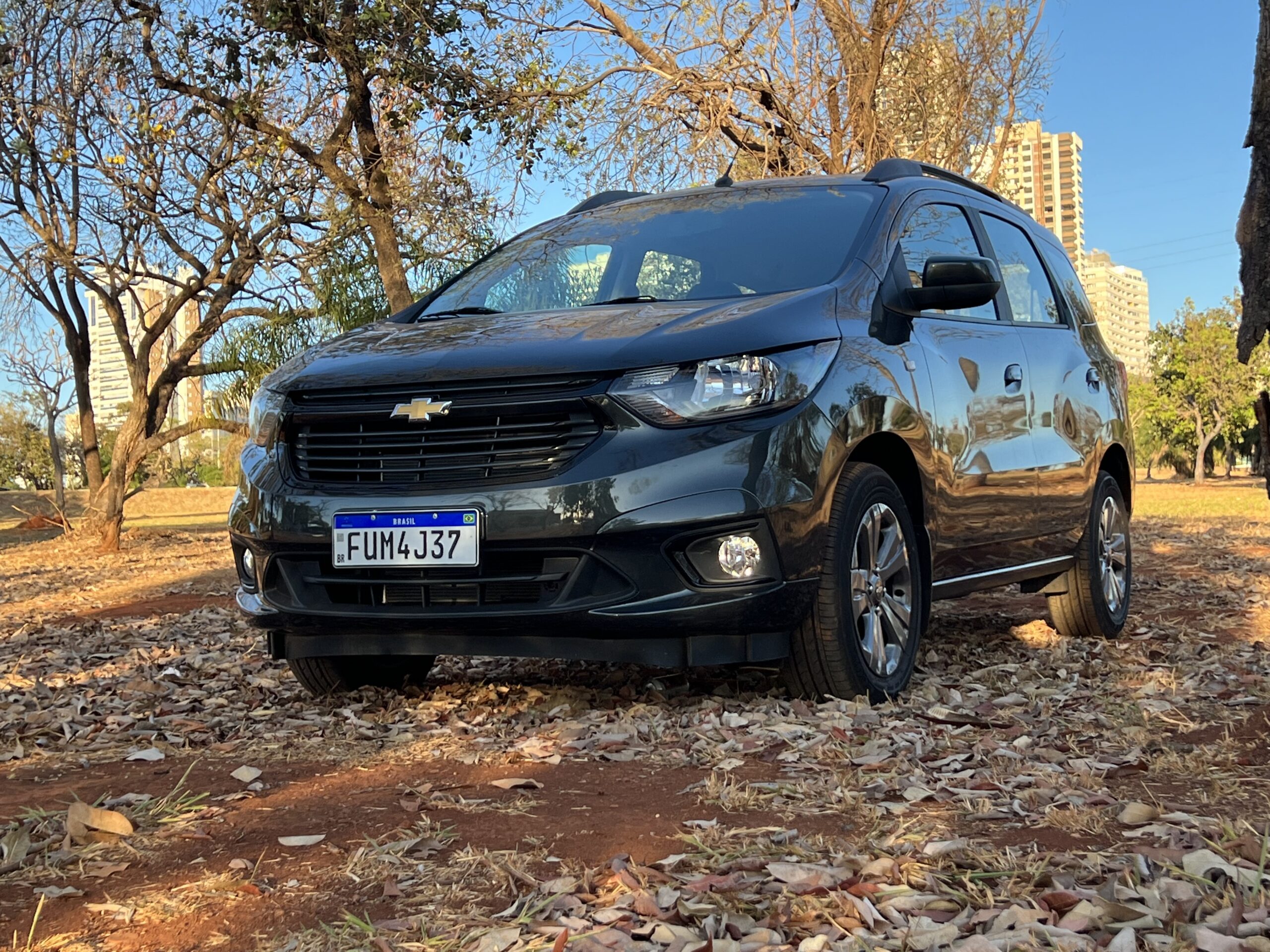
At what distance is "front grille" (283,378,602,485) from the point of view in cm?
397

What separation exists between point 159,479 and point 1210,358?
5541 centimetres

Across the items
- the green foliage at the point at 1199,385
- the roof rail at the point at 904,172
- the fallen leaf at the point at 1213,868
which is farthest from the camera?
the green foliage at the point at 1199,385

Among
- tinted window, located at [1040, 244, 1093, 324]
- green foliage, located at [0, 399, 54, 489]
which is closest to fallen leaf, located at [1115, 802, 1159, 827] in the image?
tinted window, located at [1040, 244, 1093, 324]

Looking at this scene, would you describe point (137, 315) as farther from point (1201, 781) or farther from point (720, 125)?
point (1201, 781)

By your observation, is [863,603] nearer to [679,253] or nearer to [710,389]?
[710,389]

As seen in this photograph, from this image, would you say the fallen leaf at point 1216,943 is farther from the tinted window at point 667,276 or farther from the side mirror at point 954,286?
the tinted window at point 667,276

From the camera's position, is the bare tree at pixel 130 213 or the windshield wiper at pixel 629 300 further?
the bare tree at pixel 130 213

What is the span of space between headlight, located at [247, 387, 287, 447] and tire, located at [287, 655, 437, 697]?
0.76 meters

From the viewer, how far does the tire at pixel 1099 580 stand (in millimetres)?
6223

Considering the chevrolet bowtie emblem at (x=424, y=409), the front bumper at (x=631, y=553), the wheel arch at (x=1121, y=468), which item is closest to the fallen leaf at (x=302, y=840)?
the front bumper at (x=631, y=553)

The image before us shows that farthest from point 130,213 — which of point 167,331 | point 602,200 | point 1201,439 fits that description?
point 1201,439

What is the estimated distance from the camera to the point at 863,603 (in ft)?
14.5

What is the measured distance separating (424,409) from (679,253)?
5.02 ft

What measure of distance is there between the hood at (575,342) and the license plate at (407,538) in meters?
0.42
